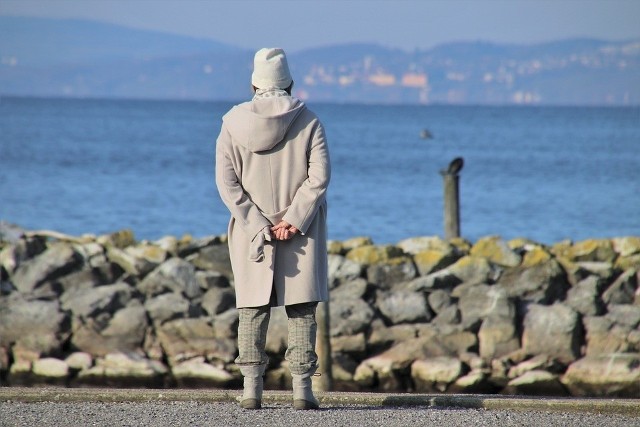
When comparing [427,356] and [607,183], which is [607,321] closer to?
[427,356]

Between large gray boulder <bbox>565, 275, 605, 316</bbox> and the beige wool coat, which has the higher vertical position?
the beige wool coat

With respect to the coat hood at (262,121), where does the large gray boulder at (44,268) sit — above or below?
below

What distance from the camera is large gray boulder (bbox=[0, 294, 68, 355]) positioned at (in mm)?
11484

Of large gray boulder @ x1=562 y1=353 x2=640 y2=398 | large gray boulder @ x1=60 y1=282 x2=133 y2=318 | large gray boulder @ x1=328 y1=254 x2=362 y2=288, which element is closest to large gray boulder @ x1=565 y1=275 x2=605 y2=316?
large gray boulder @ x1=562 y1=353 x2=640 y2=398

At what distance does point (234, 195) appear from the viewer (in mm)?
Result: 6137

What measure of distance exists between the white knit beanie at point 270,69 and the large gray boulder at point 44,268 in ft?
23.1

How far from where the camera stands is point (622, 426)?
19.5ft

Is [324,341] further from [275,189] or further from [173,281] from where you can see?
[275,189]

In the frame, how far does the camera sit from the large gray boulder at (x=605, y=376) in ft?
35.9

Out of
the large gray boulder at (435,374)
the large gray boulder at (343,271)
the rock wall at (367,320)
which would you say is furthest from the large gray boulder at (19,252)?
the large gray boulder at (435,374)

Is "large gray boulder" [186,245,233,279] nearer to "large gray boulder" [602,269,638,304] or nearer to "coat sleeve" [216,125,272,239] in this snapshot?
"large gray boulder" [602,269,638,304]

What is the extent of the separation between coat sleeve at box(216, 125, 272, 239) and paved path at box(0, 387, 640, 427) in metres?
0.96

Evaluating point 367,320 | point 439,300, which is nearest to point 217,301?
point 367,320

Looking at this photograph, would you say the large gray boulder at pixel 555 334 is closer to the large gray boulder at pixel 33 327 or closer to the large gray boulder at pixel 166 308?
the large gray boulder at pixel 166 308
